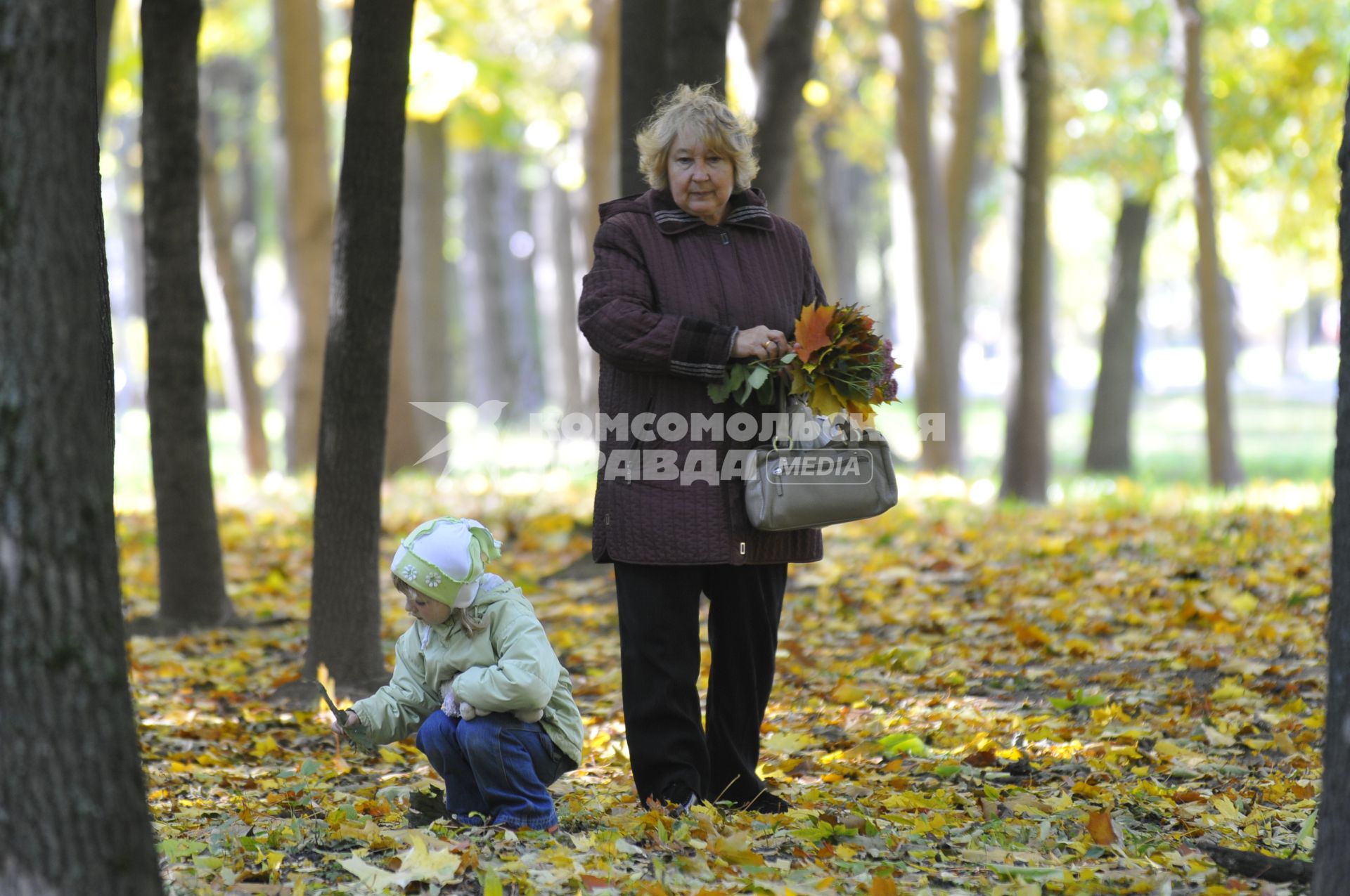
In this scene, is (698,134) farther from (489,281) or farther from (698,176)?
(489,281)

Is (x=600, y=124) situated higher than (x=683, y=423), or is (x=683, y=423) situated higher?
(x=600, y=124)

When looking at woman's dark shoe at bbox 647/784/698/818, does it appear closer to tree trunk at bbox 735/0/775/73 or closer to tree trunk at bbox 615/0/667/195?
tree trunk at bbox 615/0/667/195

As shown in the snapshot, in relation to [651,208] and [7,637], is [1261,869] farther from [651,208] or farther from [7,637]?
[7,637]

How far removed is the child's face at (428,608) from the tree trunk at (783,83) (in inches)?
198

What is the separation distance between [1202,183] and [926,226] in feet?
8.43

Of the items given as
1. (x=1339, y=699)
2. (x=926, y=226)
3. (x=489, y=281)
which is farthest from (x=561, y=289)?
(x=1339, y=699)

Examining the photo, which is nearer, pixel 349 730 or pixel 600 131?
pixel 349 730

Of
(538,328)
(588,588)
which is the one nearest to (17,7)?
(588,588)

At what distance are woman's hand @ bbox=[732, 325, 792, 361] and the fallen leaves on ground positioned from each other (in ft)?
4.05

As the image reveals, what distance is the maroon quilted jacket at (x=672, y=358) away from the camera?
3.74 meters

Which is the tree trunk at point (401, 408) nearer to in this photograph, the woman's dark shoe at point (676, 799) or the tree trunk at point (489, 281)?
the tree trunk at point (489, 281)

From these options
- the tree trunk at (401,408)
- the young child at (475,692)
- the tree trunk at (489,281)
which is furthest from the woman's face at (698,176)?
the tree trunk at (489,281)

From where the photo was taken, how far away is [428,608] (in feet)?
12.3

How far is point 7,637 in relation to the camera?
2.57 meters
